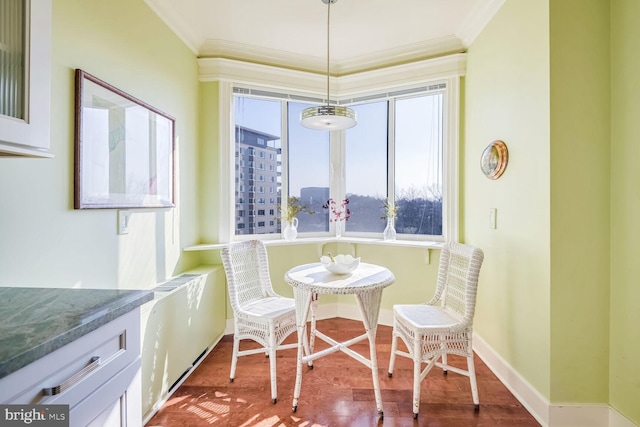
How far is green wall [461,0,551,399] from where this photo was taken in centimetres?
172

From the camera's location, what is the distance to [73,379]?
77 centimetres

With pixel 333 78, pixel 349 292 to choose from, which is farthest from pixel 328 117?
pixel 333 78

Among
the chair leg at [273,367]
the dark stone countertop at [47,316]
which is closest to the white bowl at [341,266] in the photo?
the chair leg at [273,367]

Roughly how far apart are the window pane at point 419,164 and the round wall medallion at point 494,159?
0.60m

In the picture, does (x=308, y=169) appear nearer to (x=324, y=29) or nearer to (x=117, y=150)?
(x=324, y=29)

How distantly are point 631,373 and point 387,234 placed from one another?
1.84 meters

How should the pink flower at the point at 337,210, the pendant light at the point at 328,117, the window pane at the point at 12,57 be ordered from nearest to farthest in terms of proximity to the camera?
the window pane at the point at 12,57 → the pendant light at the point at 328,117 → the pink flower at the point at 337,210

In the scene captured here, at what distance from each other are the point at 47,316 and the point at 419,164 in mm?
2892

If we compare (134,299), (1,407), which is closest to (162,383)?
(134,299)

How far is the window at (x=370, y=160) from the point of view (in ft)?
9.50

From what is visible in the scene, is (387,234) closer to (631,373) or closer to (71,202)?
(631,373)

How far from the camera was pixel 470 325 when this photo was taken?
6.12 feet

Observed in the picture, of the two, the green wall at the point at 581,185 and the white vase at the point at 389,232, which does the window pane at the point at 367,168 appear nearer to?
the white vase at the point at 389,232

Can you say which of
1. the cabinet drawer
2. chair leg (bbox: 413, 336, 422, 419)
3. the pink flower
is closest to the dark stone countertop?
the cabinet drawer
